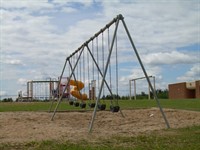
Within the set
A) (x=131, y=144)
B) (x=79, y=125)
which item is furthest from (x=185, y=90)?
(x=131, y=144)

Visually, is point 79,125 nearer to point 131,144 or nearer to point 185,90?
point 131,144

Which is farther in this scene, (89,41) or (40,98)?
(40,98)

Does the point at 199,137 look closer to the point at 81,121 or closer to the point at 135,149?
the point at 135,149

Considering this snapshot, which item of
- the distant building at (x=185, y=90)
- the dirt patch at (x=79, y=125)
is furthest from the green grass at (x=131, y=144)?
the distant building at (x=185, y=90)

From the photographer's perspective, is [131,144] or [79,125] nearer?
[131,144]

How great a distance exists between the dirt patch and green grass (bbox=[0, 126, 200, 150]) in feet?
1.95

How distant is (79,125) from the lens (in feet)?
46.2

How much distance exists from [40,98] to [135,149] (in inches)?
1552

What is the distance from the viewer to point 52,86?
46.2 m

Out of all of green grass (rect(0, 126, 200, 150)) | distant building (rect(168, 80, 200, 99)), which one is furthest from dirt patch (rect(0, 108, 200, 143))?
distant building (rect(168, 80, 200, 99))

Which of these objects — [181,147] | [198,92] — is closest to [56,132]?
[181,147]

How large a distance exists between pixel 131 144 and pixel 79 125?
6154 millimetres

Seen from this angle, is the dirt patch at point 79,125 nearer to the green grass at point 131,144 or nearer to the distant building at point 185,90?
the green grass at point 131,144

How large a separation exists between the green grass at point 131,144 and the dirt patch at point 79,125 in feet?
1.95
